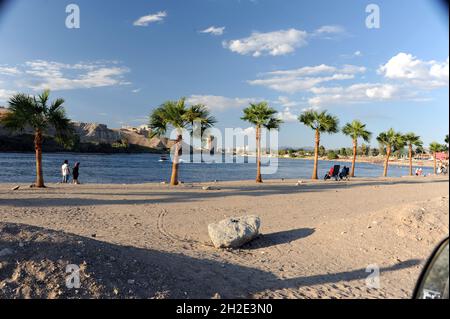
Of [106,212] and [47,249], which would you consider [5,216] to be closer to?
[106,212]

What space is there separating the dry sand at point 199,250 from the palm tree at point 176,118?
9.80m

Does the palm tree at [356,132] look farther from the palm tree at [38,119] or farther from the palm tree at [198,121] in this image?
the palm tree at [38,119]

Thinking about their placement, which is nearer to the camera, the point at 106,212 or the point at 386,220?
the point at 386,220

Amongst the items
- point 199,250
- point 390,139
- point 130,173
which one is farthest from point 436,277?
point 390,139

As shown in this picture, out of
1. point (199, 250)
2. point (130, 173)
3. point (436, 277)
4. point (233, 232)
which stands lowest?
point (130, 173)

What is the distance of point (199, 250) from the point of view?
8.71 metres

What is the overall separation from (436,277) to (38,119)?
75.7 ft

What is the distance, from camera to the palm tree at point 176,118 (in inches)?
983

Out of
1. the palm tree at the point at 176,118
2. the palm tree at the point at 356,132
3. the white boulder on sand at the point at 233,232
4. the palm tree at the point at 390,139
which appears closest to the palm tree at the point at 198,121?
the palm tree at the point at 176,118

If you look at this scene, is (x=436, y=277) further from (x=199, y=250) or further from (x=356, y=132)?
(x=356, y=132)

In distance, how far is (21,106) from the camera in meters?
20.9
